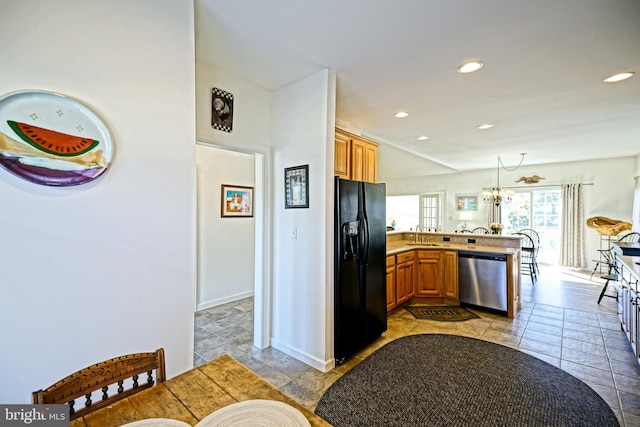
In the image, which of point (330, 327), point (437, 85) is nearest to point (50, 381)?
point (330, 327)

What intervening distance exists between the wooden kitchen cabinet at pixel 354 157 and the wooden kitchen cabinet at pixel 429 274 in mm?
1720

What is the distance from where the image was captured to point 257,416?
971mm

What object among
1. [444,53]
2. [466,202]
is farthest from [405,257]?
[466,202]

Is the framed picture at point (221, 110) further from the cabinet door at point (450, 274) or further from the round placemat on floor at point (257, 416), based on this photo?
the cabinet door at point (450, 274)

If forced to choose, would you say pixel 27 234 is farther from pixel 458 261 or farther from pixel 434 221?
pixel 434 221

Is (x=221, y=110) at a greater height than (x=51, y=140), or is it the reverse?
(x=221, y=110)

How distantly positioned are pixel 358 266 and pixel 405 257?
162 centimetres

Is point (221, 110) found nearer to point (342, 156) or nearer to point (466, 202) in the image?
point (342, 156)

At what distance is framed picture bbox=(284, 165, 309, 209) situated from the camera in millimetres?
2760

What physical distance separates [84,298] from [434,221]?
9.70 m

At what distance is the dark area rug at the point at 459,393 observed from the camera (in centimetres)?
200

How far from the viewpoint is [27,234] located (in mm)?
1323

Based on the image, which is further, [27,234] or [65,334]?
[65,334]

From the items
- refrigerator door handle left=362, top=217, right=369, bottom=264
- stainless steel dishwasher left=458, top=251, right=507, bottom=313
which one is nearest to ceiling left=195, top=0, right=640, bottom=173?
refrigerator door handle left=362, top=217, right=369, bottom=264
